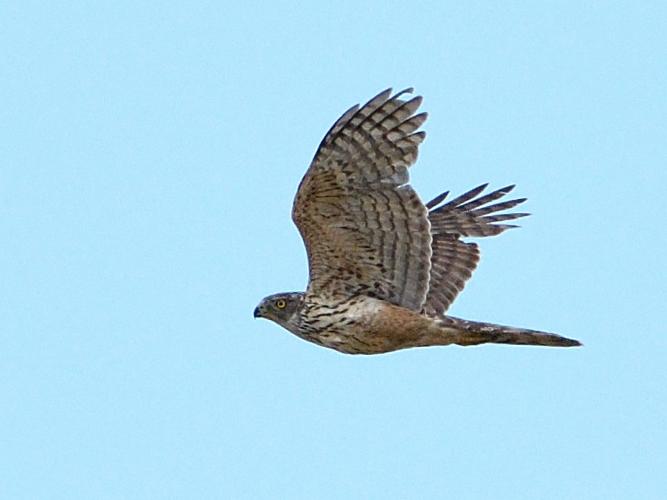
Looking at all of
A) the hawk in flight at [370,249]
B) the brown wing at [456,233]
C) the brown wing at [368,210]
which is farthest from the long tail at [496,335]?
the brown wing at [456,233]

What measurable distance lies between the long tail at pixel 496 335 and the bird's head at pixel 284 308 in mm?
1295

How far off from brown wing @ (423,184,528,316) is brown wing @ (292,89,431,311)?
125 centimetres

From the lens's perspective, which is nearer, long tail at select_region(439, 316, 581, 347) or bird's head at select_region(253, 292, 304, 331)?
long tail at select_region(439, 316, 581, 347)

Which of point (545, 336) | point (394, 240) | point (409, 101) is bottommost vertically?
point (545, 336)

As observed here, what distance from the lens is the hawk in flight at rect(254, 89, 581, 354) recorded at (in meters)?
12.4

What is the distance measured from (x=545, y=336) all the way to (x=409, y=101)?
2.36m

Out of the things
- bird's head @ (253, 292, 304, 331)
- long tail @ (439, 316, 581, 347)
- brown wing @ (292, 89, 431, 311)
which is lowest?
long tail @ (439, 316, 581, 347)

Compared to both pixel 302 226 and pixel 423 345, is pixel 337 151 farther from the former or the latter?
pixel 423 345

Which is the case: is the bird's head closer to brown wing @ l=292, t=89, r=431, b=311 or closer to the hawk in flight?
the hawk in flight

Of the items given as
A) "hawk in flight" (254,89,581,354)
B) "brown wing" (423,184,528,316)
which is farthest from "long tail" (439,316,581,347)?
"brown wing" (423,184,528,316)

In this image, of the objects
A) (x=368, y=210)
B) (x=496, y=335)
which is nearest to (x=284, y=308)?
(x=368, y=210)

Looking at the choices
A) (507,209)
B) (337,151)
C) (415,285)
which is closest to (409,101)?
(337,151)

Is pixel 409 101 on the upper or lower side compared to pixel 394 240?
upper

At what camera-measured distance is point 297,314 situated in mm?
13547
